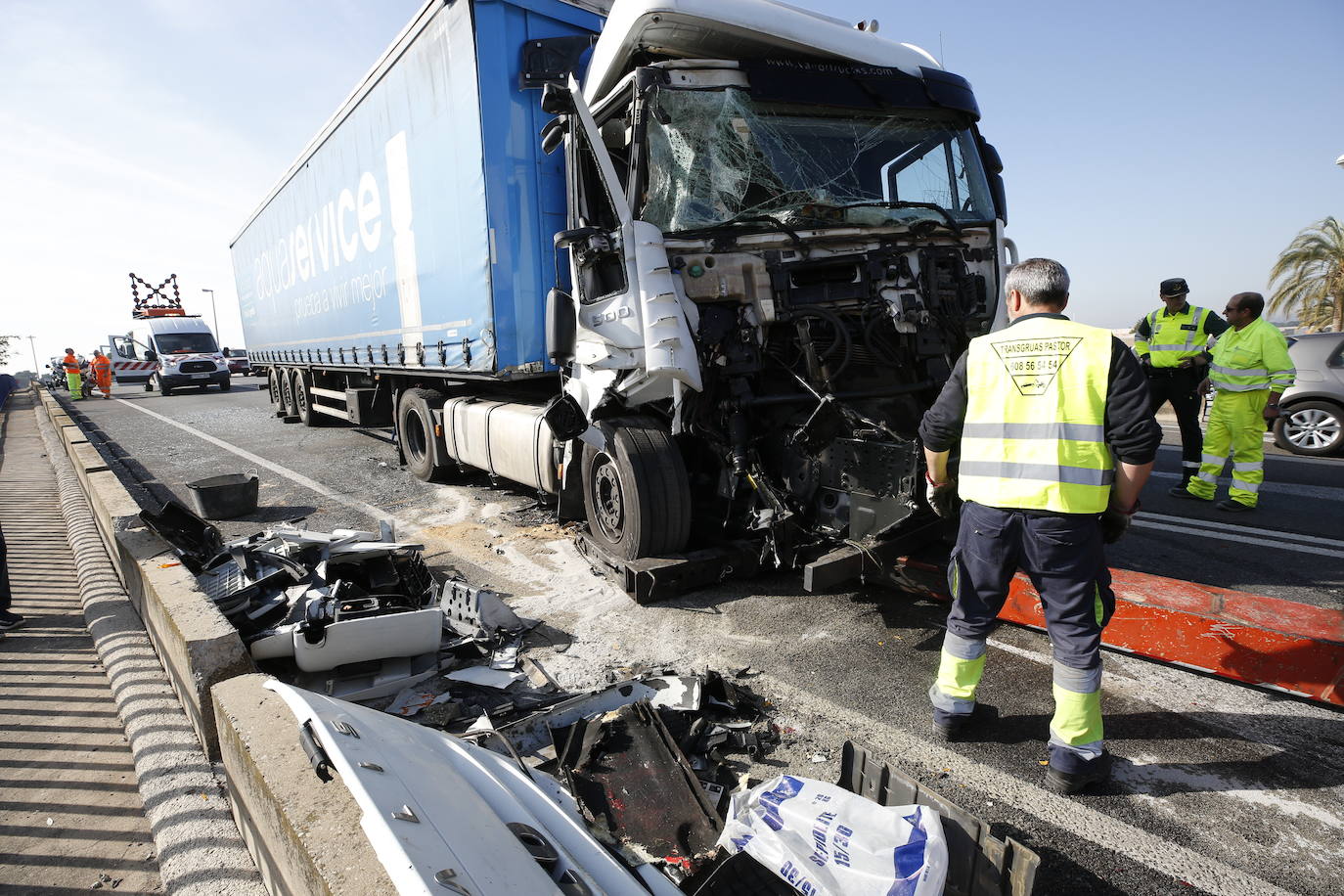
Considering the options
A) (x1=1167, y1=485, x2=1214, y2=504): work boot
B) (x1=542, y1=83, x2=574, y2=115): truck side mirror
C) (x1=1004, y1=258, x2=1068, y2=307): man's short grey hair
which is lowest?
(x1=1167, y1=485, x2=1214, y2=504): work boot

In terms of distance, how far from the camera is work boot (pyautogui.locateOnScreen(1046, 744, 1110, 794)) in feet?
7.64

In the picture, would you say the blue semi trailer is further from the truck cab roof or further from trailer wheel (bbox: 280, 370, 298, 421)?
trailer wheel (bbox: 280, 370, 298, 421)

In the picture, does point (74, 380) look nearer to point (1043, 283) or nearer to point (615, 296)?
point (615, 296)

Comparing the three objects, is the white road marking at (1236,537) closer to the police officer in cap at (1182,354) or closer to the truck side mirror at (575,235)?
the police officer in cap at (1182,354)

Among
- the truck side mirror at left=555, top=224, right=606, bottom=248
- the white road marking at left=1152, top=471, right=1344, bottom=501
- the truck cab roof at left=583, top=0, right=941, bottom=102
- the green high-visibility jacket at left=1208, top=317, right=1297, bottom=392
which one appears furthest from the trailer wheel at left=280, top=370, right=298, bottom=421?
the white road marking at left=1152, top=471, right=1344, bottom=501

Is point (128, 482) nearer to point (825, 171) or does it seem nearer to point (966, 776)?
point (825, 171)

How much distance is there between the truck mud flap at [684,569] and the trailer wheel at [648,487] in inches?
4.1

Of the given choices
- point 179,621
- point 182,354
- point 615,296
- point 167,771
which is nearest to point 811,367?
point 615,296

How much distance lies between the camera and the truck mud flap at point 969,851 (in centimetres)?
171

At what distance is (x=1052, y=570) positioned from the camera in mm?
2428

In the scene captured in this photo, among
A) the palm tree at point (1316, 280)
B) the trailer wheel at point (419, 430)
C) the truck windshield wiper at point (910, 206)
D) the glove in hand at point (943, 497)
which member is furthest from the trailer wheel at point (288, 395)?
the palm tree at point (1316, 280)

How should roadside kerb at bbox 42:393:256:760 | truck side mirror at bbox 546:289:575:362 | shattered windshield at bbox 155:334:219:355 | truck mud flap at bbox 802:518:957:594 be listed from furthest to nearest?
shattered windshield at bbox 155:334:219:355 → truck side mirror at bbox 546:289:575:362 → truck mud flap at bbox 802:518:957:594 → roadside kerb at bbox 42:393:256:760

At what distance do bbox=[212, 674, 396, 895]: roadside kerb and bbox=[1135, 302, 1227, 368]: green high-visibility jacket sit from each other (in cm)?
693

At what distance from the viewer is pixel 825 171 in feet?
13.8
